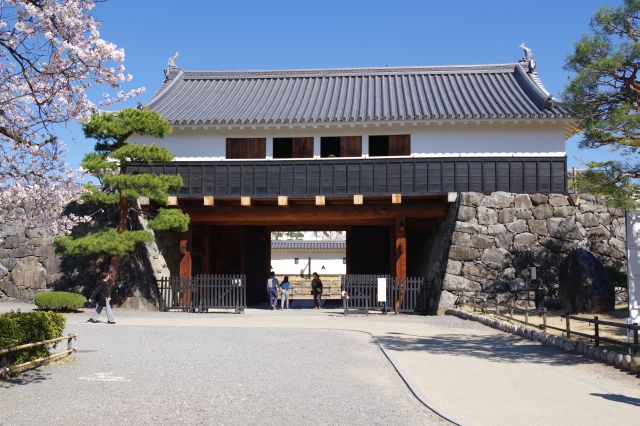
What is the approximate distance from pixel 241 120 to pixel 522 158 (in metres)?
9.45

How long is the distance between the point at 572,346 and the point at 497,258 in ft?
32.5

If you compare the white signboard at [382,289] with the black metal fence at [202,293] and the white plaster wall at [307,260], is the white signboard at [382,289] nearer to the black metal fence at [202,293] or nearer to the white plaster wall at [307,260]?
the black metal fence at [202,293]

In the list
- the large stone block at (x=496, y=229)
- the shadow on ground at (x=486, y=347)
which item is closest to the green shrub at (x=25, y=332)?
the shadow on ground at (x=486, y=347)

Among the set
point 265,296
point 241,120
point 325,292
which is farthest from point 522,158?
point 325,292

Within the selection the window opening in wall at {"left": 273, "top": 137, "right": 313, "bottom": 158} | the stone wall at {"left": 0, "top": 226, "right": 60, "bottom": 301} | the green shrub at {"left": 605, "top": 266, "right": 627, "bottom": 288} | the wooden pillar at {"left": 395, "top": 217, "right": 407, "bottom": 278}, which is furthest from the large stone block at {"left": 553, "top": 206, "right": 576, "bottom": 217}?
the stone wall at {"left": 0, "top": 226, "right": 60, "bottom": 301}

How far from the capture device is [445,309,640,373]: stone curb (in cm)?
922

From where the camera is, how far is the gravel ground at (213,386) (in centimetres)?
664

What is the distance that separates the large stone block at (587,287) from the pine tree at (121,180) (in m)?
11.4

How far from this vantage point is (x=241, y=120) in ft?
72.8

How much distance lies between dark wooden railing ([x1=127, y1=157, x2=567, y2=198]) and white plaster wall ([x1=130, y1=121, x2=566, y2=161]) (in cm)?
63

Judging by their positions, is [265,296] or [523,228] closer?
[523,228]

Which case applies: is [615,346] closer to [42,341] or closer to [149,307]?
[42,341]

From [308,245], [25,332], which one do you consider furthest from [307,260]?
[25,332]

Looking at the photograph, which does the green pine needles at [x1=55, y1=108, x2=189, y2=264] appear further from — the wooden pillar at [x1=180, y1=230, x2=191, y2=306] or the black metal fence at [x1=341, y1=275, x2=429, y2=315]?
the black metal fence at [x1=341, y1=275, x2=429, y2=315]
